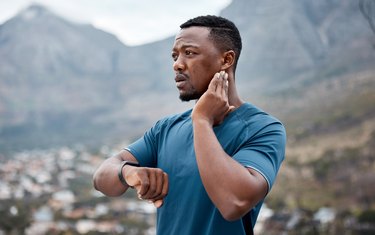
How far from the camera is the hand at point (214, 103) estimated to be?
1475 mm

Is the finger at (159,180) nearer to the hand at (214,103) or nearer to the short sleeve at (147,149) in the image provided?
the hand at (214,103)

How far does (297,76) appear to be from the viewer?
104188mm

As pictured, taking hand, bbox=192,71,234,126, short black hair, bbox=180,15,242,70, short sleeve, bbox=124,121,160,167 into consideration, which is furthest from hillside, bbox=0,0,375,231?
hand, bbox=192,71,234,126

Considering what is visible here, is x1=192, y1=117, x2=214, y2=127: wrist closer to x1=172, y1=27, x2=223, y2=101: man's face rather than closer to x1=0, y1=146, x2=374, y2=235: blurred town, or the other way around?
x1=172, y1=27, x2=223, y2=101: man's face

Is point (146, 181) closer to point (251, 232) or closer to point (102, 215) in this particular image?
point (251, 232)

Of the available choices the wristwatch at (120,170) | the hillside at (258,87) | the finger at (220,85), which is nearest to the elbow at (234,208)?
the finger at (220,85)

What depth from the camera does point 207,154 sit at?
4.50 ft

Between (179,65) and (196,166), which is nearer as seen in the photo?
(196,166)

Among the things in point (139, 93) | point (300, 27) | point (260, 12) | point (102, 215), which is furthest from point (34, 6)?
point (102, 215)

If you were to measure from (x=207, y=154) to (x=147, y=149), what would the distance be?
20.6 inches

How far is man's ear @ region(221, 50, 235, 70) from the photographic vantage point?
1681 mm

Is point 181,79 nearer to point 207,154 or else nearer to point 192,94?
point 192,94

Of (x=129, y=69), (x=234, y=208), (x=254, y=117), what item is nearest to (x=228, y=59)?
(x=254, y=117)

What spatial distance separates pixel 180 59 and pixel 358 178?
36.0m
